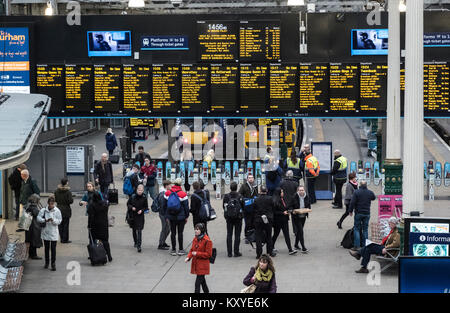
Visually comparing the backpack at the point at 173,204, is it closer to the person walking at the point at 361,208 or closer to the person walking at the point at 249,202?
the person walking at the point at 249,202

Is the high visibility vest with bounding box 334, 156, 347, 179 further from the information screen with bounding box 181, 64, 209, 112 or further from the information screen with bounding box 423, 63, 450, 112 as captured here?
the information screen with bounding box 181, 64, 209, 112

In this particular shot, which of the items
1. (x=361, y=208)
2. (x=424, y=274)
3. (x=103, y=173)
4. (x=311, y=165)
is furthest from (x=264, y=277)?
(x=103, y=173)

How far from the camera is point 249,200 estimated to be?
58.0 ft

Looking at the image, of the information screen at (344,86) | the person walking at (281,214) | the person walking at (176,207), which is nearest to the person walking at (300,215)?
the person walking at (281,214)

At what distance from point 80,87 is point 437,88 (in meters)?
9.67

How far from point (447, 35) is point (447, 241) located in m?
11.0

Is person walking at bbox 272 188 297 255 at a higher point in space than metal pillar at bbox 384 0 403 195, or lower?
lower

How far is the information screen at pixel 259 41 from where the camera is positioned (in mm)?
23719

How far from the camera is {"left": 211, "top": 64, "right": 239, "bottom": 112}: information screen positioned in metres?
24.0

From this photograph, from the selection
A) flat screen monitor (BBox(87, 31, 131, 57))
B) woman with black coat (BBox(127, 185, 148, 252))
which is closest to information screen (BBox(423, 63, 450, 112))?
flat screen monitor (BBox(87, 31, 131, 57))

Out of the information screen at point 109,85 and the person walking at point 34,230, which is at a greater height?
the information screen at point 109,85

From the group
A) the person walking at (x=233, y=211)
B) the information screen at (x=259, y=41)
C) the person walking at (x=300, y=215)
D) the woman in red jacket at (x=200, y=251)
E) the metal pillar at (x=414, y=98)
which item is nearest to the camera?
the woman in red jacket at (x=200, y=251)

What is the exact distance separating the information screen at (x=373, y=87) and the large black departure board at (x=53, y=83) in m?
8.17

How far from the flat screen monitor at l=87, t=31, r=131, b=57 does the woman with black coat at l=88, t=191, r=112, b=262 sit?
26.7 ft
